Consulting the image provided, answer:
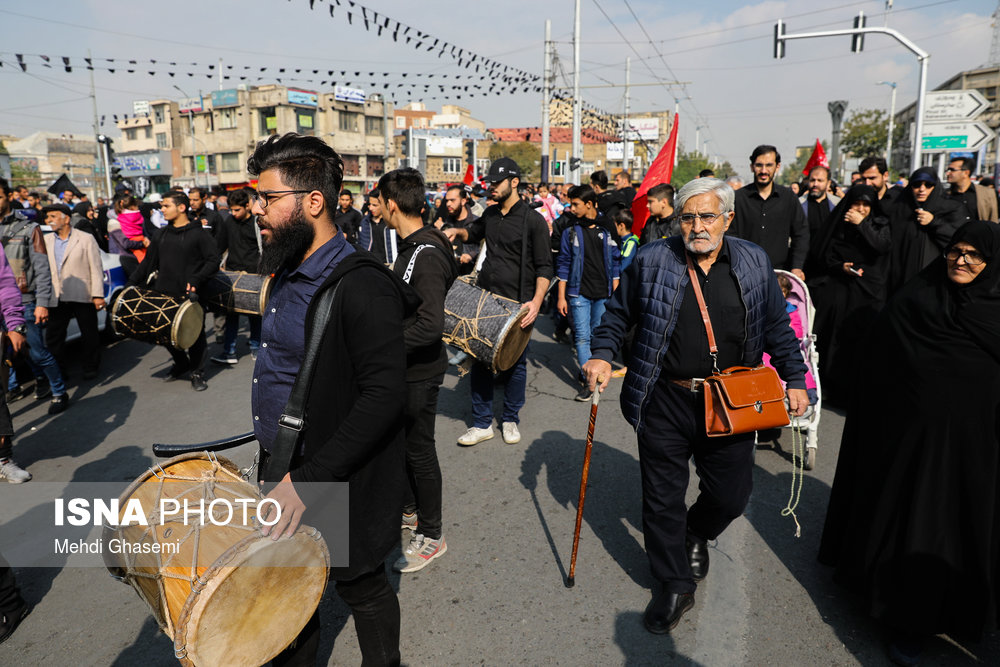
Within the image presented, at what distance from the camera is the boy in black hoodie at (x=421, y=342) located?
344cm

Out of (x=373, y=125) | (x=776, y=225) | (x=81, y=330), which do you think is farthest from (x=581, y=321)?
(x=373, y=125)

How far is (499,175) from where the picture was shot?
546 cm

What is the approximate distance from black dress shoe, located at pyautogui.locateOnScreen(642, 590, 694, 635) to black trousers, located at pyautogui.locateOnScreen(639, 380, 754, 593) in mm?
45

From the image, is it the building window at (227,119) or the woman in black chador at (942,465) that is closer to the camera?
the woman in black chador at (942,465)

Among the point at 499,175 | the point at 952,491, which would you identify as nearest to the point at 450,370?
the point at 499,175

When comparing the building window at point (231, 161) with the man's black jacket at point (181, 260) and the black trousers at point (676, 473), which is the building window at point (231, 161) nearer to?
the man's black jacket at point (181, 260)

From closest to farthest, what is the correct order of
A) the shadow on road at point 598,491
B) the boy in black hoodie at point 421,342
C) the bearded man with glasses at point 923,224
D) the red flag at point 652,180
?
the boy in black hoodie at point 421,342 < the shadow on road at point 598,491 < the bearded man with glasses at point 923,224 < the red flag at point 652,180

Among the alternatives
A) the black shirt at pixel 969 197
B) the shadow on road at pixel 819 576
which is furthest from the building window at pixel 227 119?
the shadow on road at pixel 819 576

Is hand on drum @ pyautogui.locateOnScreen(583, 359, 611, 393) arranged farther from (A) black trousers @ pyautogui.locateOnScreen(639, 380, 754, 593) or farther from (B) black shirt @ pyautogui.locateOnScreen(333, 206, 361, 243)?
(B) black shirt @ pyautogui.locateOnScreen(333, 206, 361, 243)

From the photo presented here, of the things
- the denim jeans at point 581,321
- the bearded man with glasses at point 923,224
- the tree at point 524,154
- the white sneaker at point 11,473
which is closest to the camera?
the white sneaker at point 11,473

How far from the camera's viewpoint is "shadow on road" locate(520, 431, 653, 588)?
146 inches

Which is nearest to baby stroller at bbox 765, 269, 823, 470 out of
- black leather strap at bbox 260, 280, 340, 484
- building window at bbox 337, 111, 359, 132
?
black leather strap at bbox 260, 280, 340, 484

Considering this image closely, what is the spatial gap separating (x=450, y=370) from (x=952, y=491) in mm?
5684

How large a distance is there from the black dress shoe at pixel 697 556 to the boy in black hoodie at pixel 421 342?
1379 mm
